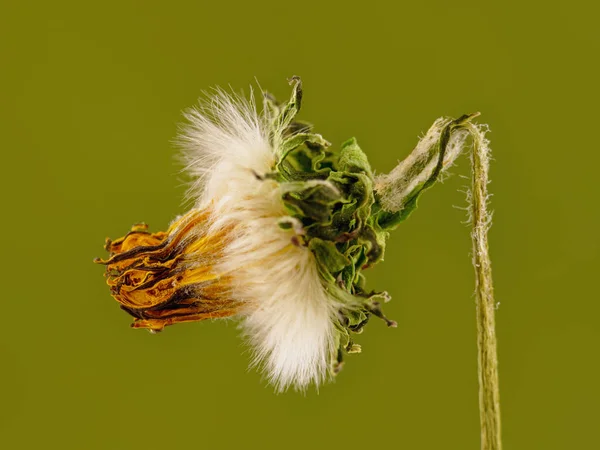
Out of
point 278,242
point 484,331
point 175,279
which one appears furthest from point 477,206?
point 175,279

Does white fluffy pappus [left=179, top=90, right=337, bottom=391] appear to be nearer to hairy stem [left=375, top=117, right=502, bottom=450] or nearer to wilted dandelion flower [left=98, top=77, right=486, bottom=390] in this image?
wilted dandelion flower [left=98, top=77, right=486, bottom=390]

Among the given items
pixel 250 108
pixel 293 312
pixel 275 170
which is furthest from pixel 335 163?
pixel 293 312

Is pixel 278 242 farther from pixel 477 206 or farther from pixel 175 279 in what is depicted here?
pixel 477 206

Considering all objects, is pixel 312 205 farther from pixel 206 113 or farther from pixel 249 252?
pixel 206 113

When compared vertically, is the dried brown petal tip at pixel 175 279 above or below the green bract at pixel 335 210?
below

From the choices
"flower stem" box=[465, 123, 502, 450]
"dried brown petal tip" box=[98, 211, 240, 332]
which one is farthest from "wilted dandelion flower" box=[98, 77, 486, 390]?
"flower stem" box=[465, 123, 502, 450]

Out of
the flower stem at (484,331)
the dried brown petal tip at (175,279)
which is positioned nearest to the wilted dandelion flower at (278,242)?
the dried brown petal tip at (175,279)

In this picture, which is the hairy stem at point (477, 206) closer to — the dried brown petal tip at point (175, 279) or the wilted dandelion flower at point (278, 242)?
the wilted dandelion flower at point (278, 242)

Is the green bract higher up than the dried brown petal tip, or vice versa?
the green bract
